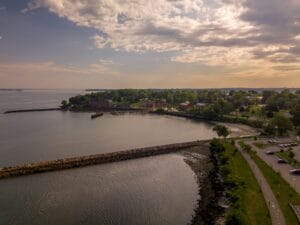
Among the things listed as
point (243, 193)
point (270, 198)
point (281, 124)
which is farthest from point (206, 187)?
point (281, 124)

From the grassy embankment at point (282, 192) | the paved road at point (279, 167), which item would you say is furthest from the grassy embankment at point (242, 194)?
the paved road at point (279, 167)

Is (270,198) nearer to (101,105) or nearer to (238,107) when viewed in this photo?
(238,107)

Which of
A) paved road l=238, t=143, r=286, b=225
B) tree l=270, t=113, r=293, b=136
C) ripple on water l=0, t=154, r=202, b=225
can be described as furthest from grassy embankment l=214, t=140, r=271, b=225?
tree l=270, t=113, r=293, b=136

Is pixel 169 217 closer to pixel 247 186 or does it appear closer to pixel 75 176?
pixel 247 186

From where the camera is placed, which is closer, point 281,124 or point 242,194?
point 242,194

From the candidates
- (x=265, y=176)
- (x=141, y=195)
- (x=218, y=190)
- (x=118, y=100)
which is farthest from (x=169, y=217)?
(x=118, y=100)

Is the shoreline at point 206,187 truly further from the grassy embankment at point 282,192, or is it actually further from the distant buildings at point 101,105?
the distant buildings at point 101,105
